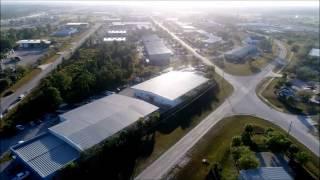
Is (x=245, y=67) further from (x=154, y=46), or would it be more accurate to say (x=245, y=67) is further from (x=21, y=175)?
(x=21, y=175)

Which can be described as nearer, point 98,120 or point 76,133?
point 76,133

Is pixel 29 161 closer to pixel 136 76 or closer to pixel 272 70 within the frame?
pixel 136 76

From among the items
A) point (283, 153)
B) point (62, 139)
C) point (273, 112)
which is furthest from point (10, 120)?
point (273, 112)

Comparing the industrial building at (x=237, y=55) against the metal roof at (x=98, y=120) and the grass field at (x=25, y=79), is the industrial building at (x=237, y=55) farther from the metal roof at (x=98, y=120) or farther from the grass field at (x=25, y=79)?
the grass field at (x=25, y=79)

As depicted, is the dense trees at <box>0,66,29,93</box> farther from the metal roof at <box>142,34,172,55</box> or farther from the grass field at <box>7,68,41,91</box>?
the metal roof at <box>142,34,172,55</box>

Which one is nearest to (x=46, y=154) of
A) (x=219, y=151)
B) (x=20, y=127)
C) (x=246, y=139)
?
(x=20, y=127)

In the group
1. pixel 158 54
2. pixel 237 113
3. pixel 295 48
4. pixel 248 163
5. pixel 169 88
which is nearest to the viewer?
pixel 248 163
